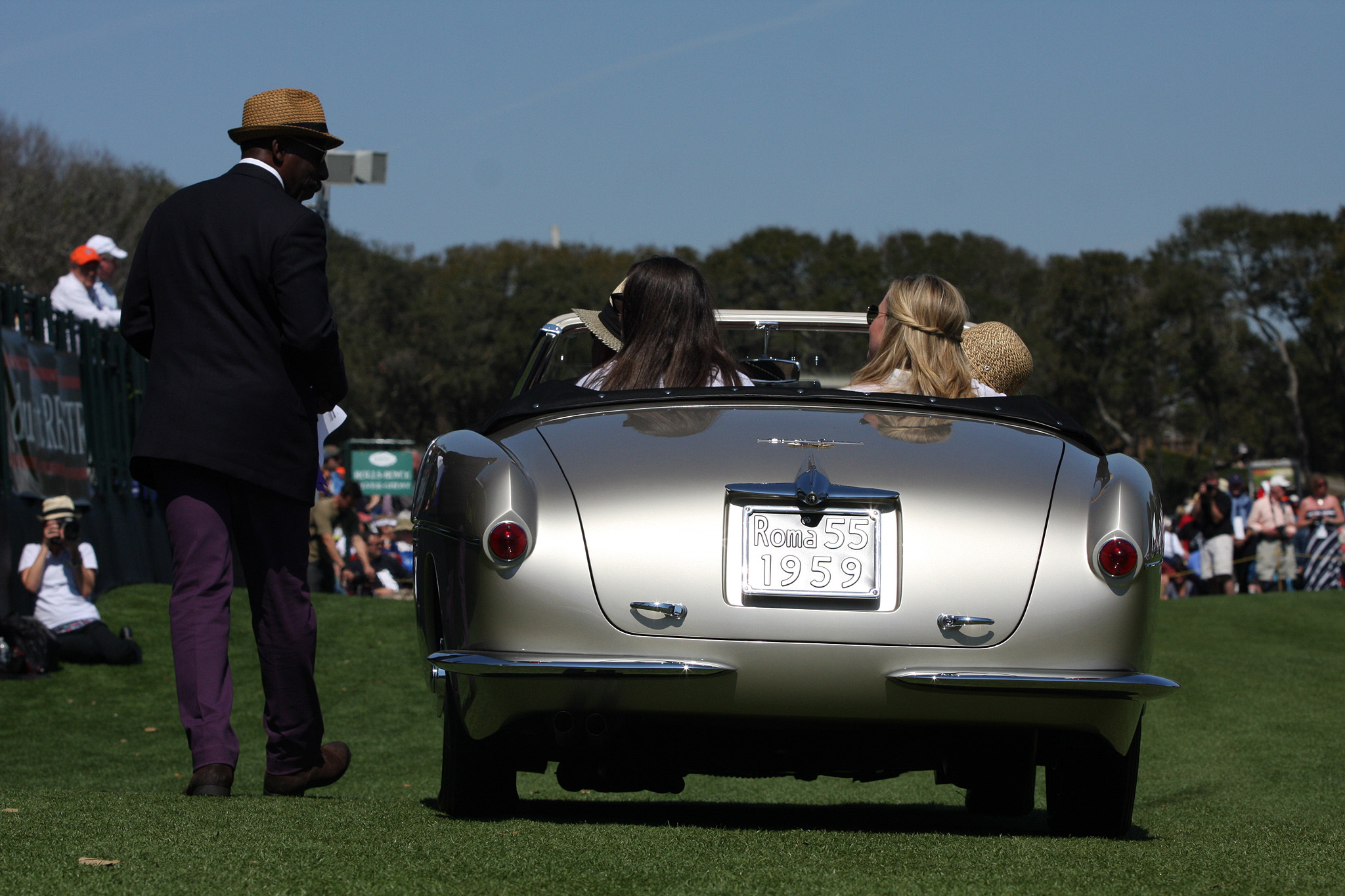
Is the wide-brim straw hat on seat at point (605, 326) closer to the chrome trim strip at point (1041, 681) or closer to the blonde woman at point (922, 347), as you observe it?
the blonde woman at point (922, 347)

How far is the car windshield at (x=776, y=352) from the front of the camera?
16.4 feet

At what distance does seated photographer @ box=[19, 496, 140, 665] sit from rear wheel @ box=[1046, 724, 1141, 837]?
7.75 metres

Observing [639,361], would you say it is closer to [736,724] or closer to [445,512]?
[445,512]

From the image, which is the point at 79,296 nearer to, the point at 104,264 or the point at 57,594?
the point at 104,264

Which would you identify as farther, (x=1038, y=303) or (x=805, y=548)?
(x=1038, y=303)

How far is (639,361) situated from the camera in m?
4.11

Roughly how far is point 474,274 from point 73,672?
212 ft

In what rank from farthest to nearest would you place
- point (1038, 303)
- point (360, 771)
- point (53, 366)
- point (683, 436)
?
point (1038, 303)
point (53, 366)
point (360, 771)
point (683, 436)

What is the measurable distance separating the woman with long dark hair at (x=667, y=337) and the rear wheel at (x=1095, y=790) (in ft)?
4.42

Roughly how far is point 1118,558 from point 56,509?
8.59 m

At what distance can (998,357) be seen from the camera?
5.02 m

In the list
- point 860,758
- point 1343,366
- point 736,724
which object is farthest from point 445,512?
point 1343,366

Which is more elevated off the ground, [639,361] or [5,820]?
[639,361]

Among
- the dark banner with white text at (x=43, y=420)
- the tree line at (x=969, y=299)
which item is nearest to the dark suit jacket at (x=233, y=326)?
the dark banner with white text at (x=43, y=420)
